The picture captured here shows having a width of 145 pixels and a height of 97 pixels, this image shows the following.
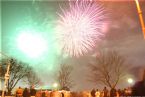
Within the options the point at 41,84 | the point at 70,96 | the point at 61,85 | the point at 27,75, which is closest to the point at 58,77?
the point at 61,85

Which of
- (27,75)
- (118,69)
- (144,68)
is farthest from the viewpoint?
(27,75)

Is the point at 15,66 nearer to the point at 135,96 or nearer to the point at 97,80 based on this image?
the point at 97,80

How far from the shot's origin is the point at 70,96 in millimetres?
37625

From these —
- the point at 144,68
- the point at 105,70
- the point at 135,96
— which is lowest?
the point at 135,96

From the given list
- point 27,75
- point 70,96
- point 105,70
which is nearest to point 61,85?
point 27,75

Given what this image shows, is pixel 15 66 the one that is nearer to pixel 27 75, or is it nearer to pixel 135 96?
pixel 27 75

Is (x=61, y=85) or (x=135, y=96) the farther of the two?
(x=61, y=85)

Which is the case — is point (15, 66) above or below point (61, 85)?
above

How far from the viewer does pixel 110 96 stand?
123ft

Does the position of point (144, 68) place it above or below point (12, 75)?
below

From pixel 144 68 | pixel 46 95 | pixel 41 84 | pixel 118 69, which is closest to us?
pixel 144 68

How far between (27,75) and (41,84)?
1347 cm

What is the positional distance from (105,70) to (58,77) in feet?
79.2

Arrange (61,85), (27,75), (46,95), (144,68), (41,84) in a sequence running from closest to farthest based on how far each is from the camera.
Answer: (144,68)
(46,95)
(61,85)
(27,75)
(41,84)
